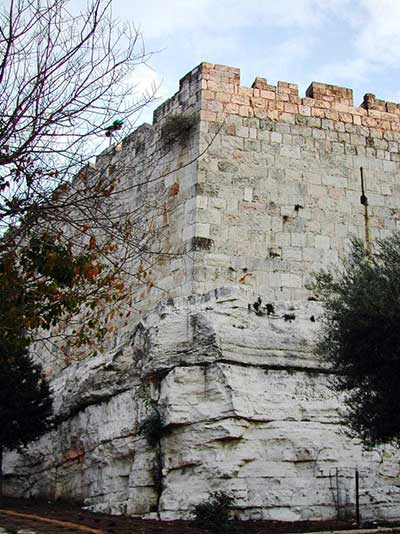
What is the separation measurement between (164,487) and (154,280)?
3.88 metres

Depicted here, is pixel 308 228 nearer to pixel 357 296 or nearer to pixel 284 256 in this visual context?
pixel 284 256

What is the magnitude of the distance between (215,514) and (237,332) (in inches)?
123

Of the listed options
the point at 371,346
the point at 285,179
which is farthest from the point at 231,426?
the point at 285,179

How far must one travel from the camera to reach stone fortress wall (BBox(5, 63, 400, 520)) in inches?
470

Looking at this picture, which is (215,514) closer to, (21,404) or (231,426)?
(231,426)

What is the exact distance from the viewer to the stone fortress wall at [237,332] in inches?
470

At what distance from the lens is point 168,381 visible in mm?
12586

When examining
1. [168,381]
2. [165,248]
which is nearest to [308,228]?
[165,248]

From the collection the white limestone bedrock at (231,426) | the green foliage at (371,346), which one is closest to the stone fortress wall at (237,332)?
the white limestone bedrock at (231,426)

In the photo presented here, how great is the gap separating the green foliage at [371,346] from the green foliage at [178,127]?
5.20 metres

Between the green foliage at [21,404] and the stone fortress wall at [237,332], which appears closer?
the stone fortress wall at [237,332]

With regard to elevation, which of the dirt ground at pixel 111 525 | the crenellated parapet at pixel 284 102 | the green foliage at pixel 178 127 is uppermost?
the crenellated parapet at pixel 284 102

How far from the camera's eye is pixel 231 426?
11.9m

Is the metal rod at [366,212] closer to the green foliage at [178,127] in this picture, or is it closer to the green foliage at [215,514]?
the green foliage at [178,127]
